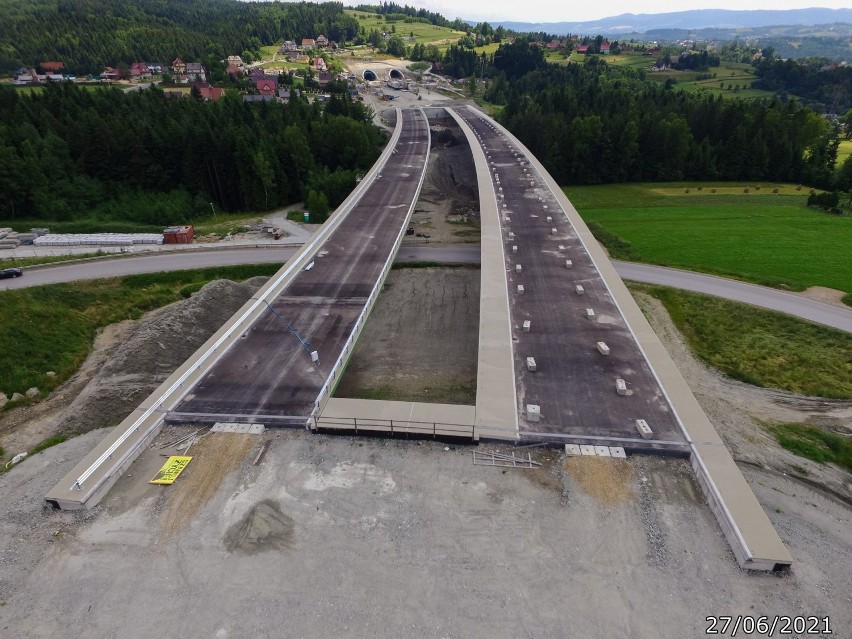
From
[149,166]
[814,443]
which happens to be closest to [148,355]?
[814,443]

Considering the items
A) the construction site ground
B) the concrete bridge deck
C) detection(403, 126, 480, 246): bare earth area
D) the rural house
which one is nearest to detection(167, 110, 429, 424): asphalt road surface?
the concrete bridge deck

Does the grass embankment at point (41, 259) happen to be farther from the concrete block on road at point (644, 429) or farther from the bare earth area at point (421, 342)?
the concrete block on road at point (644, 429)

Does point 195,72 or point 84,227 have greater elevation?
point 195,72

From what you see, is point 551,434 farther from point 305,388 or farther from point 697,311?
point 697,311

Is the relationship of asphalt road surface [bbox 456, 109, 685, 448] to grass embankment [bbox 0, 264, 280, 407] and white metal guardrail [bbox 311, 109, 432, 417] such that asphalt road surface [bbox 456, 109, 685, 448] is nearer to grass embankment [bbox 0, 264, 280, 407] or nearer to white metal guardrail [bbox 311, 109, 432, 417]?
white metal guardrail [bbox 311, 109, 432, 417]

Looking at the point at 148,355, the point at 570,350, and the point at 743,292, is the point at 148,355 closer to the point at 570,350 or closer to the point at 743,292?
the point at 570,350

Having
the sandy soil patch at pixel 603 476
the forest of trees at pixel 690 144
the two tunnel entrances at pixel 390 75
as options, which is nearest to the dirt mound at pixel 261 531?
the sandy soil patch at pixel 603 476

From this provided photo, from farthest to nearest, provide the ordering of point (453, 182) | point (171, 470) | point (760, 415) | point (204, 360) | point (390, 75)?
point (390, 75) → point (453, 182) → point (760, 415) → point (204, 360) → point (171, 470)
